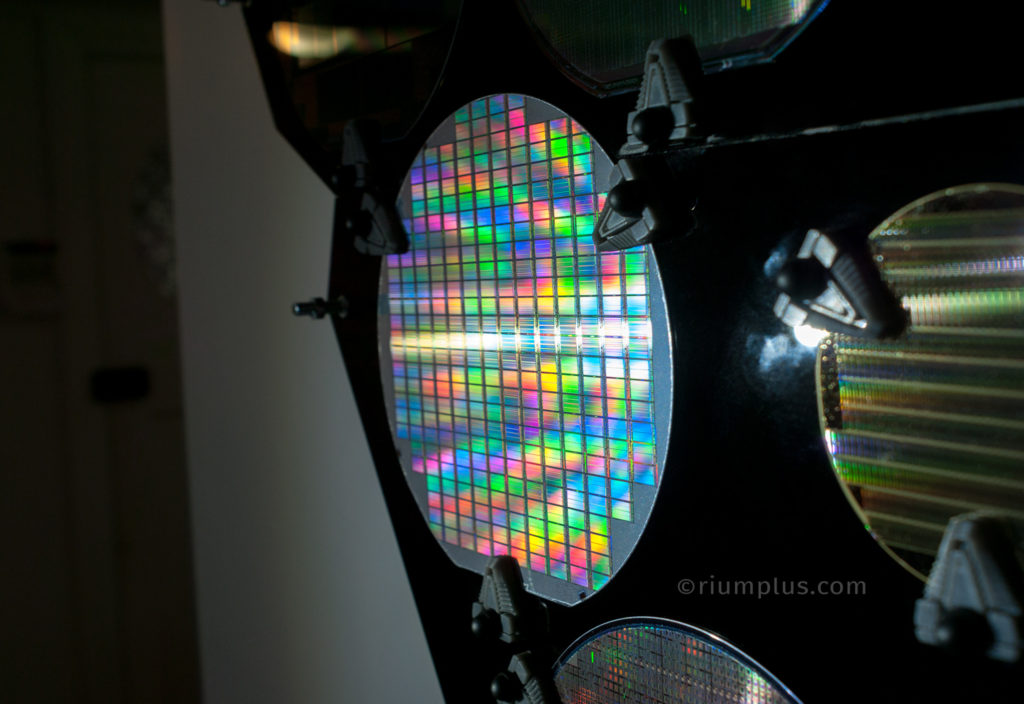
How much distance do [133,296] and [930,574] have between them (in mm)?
2640

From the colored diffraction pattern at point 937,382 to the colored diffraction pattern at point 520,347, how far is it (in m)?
0.15

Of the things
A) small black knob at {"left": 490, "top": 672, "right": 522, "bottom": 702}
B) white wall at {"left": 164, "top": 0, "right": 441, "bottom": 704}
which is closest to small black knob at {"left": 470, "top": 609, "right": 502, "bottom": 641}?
small black knob at {"left": 490, "top": 672, "right": 522, "bottom": 702}

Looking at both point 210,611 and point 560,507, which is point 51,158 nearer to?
point 210,611

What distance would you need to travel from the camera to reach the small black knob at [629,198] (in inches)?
21.8

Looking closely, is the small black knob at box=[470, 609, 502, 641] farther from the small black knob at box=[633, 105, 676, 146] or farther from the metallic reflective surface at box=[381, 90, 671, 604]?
the small black knob at box=[633, 105, 676, 146]

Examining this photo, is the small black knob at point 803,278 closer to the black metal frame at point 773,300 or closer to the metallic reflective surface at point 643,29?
the black metal frame at point 773,300

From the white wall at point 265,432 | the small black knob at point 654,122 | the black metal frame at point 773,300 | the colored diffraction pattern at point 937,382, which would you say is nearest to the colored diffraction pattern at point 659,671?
the black metal frame at point 773,300

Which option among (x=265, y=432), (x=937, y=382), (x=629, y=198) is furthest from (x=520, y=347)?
(x=265, y=432)

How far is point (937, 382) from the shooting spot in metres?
0.48

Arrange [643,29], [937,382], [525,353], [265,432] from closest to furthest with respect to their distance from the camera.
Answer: [937,382] → [643,29] → [525,353] → [265,432]

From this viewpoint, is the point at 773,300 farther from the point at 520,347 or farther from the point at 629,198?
the point at 520,347

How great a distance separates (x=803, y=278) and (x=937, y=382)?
0.10 m

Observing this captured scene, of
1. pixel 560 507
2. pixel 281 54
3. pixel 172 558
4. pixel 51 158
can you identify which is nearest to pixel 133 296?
pixel 51 158

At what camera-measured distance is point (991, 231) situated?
0.44m
